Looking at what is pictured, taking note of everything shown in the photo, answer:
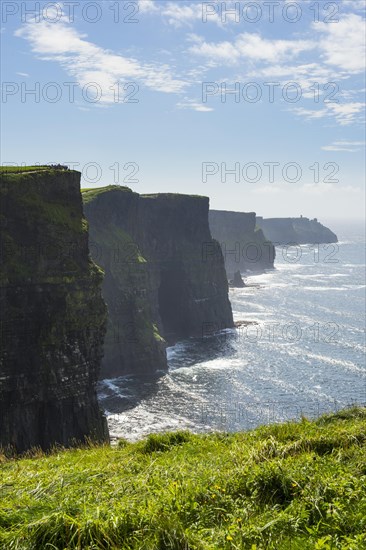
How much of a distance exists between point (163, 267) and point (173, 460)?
12093 cm

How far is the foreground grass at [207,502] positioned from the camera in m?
7.02

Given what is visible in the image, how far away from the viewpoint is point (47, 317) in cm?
4959

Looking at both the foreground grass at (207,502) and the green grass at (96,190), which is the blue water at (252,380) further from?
the green grass at (96,190)

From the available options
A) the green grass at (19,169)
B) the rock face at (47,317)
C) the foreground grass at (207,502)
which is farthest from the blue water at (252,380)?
the green grass at (19,169)

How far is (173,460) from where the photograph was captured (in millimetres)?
12906

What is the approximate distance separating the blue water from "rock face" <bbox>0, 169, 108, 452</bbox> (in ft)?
50.1

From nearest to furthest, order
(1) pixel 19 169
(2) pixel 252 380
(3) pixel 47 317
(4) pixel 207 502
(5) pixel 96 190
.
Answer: (4) pixel 207 502
(3) pixel 47 317
(1) pixel 19 169
(2) pixel 252 380
(5) pixel 96 190

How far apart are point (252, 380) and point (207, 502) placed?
78057 mm

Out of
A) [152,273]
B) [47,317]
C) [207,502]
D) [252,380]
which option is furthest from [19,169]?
[152,273]

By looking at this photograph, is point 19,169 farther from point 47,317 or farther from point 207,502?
point 207,502

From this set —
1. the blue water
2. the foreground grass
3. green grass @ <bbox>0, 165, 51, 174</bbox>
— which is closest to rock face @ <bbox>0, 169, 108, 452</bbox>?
green grass @ <bbox>0, 165, 51, 174</bbox>

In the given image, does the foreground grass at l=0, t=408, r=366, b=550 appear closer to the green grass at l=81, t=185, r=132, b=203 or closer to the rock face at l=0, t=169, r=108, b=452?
the rock face at l=0, t=169, r=108, b=452

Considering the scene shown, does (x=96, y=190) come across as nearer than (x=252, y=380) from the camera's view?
No

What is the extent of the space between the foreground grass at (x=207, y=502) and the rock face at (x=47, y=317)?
35.8 m
